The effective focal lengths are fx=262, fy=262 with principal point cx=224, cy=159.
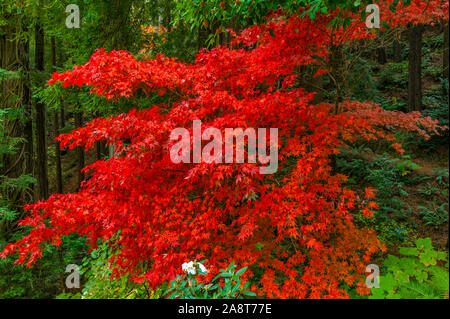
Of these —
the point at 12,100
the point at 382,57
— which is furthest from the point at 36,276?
the point at 382,57

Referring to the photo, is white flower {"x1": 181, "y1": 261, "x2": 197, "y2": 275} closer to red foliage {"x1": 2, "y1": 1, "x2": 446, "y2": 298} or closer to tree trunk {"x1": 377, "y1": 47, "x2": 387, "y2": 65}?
red foliage {"x1": 2, "y1": 1, "x2": 446, "y2": 298}

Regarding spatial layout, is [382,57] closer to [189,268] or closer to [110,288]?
[189,268]

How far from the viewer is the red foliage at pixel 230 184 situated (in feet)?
11.0

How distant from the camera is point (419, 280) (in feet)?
10.2

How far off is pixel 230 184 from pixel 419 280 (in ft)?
8.48

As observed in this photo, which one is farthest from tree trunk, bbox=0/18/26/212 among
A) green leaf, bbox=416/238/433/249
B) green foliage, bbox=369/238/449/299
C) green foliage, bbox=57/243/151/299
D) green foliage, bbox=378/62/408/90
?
green foliage, bbox=378/62/408/90

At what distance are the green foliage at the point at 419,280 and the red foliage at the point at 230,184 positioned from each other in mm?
319

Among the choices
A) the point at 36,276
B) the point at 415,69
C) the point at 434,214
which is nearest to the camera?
the point at 434,214

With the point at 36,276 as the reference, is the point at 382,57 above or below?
above

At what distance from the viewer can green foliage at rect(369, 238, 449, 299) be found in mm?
2811

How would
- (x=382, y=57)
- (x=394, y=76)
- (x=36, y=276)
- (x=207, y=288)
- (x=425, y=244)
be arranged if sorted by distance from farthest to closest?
1. (x=382, y=57)
2. (x=394, y=76)
3. (x=36, y=276)
4. (x=425, y=244)
5. (x=207, y=288)
